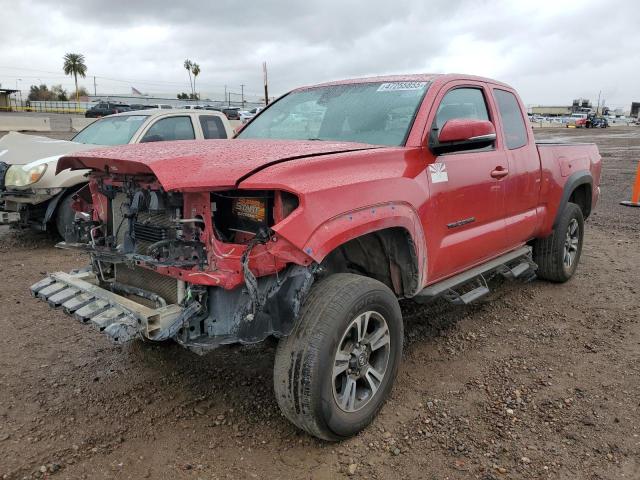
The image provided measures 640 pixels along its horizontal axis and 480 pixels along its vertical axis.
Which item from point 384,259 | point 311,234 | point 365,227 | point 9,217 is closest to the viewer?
point 311,234

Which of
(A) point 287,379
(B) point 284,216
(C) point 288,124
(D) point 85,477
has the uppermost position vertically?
(C) point 288,124

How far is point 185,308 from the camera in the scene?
263 centimetres

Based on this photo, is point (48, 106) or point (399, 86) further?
point (48, 106)

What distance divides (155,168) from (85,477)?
59.9 inches

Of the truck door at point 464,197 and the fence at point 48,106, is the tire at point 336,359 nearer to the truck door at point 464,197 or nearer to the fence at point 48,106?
the truck door at point 464,197

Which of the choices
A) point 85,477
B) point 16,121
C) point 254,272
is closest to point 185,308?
point 254,272

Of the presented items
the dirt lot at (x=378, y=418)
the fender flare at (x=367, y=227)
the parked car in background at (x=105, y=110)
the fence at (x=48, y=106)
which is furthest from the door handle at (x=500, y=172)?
the fence at (x=48, y=106)

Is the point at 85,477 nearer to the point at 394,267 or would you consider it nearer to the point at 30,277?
the point at 394,267

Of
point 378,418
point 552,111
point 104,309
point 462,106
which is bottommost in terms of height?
point 378,418

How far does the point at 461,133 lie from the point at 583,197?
11.2 feet

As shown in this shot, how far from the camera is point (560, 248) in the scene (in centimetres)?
534

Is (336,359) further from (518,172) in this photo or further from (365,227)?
(518,172)

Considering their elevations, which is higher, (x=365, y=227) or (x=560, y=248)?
(x=365, y=227)

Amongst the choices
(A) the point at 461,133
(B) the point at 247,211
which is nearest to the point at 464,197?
(A) the point at 461,133
